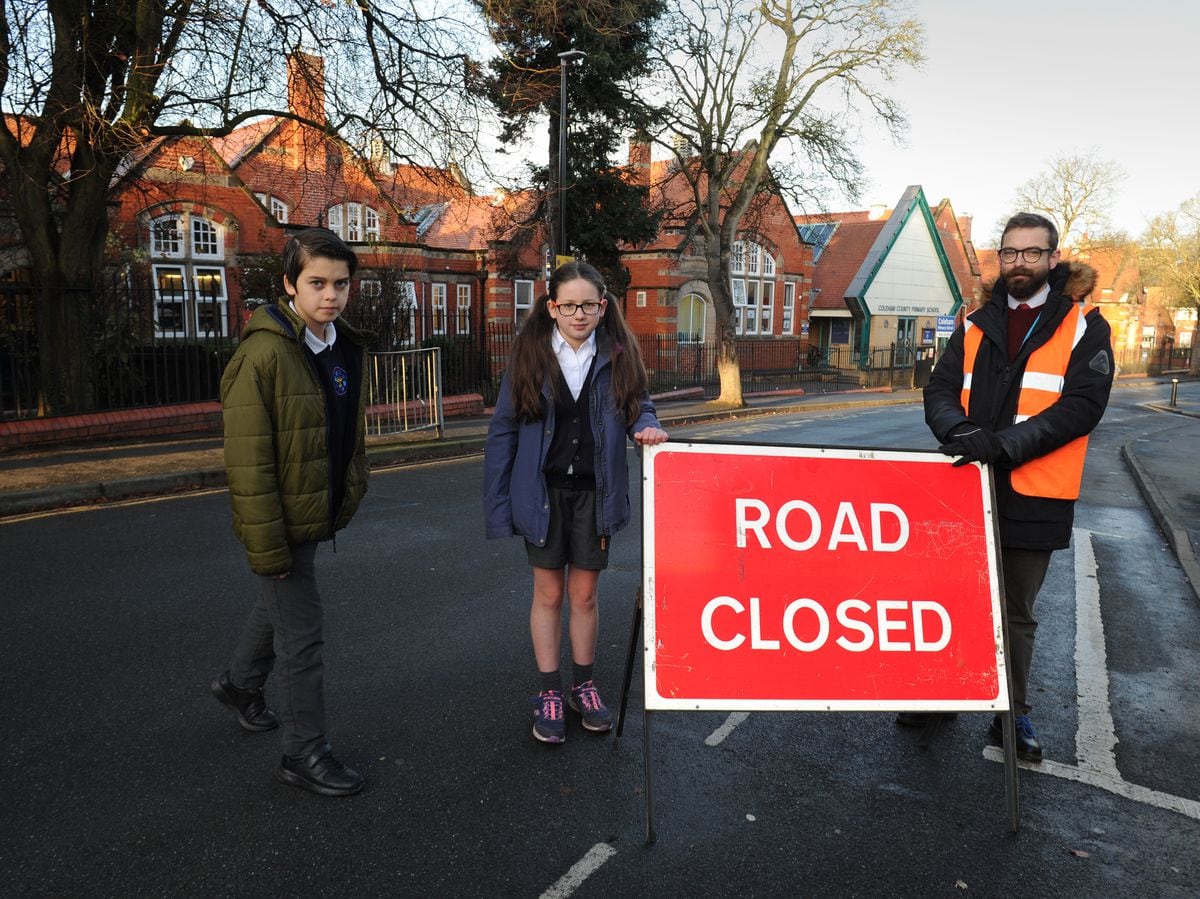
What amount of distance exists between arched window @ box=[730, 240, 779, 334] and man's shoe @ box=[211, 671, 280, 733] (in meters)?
35.5

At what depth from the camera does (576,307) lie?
11.0 feet

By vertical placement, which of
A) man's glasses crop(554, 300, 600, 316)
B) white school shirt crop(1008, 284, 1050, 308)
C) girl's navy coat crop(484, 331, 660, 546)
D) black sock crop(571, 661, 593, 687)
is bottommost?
black sock crop(571, 661, 593, 687)

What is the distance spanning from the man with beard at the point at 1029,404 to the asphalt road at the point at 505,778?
0.56 metres

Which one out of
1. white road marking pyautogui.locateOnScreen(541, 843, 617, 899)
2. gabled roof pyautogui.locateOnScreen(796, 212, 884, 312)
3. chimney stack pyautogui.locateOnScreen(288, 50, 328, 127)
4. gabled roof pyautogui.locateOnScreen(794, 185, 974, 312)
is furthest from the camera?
gabled roof pyautogui.locateOnScreen(796, 212, 884, 312)

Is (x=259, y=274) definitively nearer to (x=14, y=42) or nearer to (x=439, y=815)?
(x=14, y=42)

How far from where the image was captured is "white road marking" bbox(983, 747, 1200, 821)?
314 centimetres

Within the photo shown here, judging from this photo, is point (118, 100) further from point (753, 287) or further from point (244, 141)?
point (753, 287)

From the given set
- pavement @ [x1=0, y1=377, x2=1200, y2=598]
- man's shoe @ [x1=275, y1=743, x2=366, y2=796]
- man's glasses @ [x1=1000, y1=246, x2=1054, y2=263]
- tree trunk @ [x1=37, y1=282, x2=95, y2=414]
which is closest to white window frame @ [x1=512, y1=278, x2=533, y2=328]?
pavement @ [x1=0, y1=377, x2=1200, y2=598]

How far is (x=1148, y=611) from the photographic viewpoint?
567 cm

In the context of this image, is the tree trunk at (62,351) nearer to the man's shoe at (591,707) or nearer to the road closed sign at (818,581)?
the man's shoe at (591,707)

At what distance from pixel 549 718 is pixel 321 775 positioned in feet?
3.05

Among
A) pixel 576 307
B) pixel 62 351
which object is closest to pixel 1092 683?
Result: pixel 576 307

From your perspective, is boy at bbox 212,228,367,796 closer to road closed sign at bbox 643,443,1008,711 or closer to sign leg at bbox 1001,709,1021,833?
Answer: road closed sign at bbox 643,443,1008,711

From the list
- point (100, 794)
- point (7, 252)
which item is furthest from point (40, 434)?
point (7, 252)
